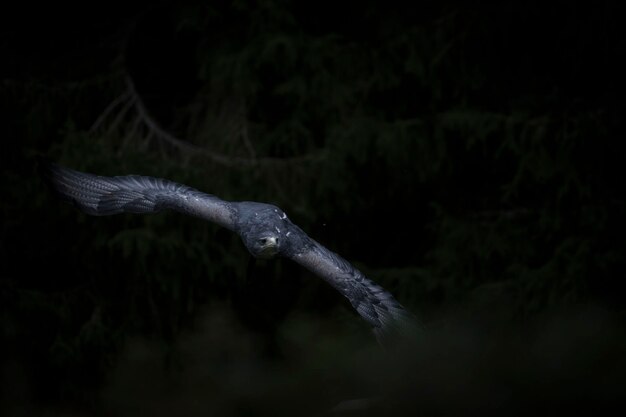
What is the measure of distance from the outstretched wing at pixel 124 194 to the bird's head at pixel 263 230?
1.15ft

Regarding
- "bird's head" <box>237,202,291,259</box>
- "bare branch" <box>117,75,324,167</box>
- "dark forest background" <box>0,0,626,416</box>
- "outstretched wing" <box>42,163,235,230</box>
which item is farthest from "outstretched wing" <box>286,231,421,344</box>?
"bare branch" <box>117,75,324,167</box>

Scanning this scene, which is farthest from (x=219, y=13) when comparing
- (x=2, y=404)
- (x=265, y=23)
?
(x=2, y=404)

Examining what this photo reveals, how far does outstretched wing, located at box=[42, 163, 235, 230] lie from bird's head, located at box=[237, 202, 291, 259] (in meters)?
0.35

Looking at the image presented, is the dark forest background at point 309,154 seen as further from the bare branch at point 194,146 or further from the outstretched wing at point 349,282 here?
the outstretched wing at point 349,282

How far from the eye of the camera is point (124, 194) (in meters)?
4.50

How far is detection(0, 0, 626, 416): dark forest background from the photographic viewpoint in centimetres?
760

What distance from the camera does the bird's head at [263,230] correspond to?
3.65 metres

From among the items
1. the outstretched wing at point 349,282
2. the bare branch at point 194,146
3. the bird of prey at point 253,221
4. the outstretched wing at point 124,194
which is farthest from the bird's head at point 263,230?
the bare branch at point 194,146

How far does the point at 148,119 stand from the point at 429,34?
7.70 feet

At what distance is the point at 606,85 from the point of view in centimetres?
798

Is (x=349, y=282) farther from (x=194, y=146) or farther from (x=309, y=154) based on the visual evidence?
(x=194, y=146)

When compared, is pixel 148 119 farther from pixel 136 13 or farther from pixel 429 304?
pixel 429 304

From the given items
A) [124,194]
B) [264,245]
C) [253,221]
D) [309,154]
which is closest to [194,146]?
[309,154]

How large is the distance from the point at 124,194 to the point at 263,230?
105cm
